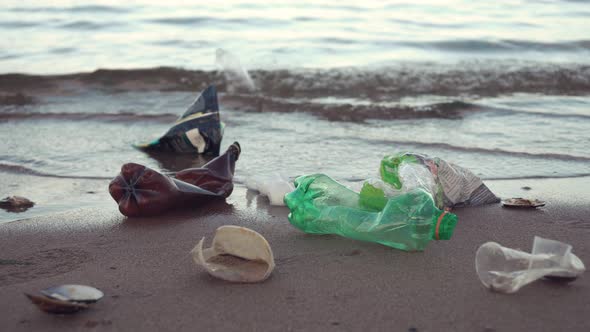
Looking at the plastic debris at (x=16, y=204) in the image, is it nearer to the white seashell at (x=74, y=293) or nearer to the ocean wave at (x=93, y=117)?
the white seashell at (x=74, y=293)

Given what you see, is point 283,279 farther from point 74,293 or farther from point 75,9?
point 75,9

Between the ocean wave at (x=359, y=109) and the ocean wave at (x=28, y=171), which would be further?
the ocean wave at (x=359, y=109)

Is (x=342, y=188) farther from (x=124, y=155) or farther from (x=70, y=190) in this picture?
(x=124, y=155)

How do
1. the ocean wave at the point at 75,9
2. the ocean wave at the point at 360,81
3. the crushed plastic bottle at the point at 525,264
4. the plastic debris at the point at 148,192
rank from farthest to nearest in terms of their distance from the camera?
the ocean wave at the point at 75,9
the ocean wave at the point at 360,81
the plastic debris at the point at 148,192
the crushed plastic bottle at the point at 525,264

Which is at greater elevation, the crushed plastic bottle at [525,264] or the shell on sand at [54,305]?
the crushed plastic bottle at [525,264]

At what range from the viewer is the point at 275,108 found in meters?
6.13

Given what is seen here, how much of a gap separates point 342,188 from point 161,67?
17.9 ft

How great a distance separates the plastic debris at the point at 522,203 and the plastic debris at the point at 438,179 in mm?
91

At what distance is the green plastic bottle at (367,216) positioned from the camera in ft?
8.23

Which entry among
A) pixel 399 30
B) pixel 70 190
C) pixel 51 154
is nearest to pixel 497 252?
pixel 70 190

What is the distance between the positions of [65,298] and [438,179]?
5.71 ft

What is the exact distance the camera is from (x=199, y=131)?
448 centimetres

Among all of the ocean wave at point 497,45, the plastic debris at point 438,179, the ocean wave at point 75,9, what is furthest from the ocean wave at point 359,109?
the ocean wave at point 75,9

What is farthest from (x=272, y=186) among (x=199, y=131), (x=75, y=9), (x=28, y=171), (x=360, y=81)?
(x=75, y=9)
